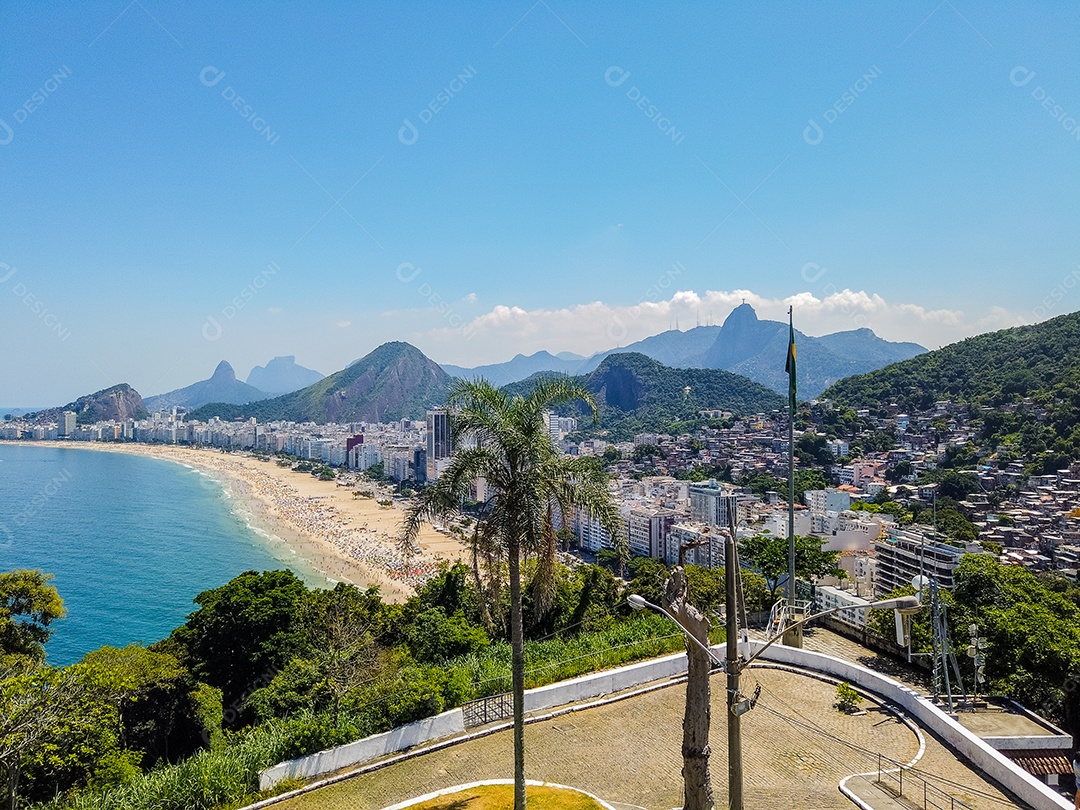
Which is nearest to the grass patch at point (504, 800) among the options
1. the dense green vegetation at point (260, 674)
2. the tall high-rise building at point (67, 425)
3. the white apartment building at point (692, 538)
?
the dense green vegetation at point (260, 674)

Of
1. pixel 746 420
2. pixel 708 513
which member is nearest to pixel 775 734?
pixel 708 513

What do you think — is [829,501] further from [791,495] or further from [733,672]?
[733,672]

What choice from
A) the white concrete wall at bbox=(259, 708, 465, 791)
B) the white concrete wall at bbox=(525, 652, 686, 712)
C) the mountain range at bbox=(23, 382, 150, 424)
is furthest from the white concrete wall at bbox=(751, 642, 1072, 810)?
the mountain range at bbox=(23, 382, 150, 424)

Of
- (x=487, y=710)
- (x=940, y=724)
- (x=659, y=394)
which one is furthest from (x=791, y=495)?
(x=659, y=394)

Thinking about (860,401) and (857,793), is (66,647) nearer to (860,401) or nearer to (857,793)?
(857,793)

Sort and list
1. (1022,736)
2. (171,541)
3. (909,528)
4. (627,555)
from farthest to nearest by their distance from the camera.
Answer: (171,541), (909,528), (1022,736), (627,555)
